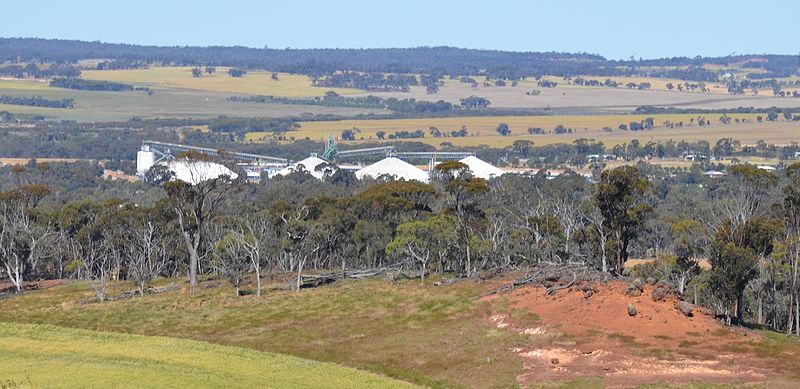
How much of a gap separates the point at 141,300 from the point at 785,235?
135 feet

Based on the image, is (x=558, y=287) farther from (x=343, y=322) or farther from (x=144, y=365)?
(x=144, y=365)

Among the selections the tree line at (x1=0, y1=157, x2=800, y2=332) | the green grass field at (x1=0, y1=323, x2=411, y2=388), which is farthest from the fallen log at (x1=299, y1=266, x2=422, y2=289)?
the green grass field at (x1=0, y1=323, x2=411, y2=388)

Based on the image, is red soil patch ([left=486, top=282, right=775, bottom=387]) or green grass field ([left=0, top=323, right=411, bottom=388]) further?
red soil patch ([left=486, top=282, right=775, bottom=387])

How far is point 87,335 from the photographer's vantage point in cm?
5909

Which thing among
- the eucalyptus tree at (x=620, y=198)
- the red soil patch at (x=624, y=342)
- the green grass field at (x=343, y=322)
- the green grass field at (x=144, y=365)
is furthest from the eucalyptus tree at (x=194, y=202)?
the red soil patch at (x=624, y=342)

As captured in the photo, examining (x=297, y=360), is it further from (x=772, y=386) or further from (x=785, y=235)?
(x=785, y=235)

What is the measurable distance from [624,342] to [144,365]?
20.3 meters

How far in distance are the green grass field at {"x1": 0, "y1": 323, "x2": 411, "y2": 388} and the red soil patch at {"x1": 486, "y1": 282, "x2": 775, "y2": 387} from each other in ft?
24.8

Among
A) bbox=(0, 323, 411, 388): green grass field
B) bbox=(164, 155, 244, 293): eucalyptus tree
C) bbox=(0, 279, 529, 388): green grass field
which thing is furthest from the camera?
bbox=(164, 155, 244, 293): eucalyptus tree

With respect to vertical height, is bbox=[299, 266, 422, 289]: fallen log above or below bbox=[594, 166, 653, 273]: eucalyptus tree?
below

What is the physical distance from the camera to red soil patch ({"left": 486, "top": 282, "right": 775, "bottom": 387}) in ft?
167

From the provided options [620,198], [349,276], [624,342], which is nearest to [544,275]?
[624,342]

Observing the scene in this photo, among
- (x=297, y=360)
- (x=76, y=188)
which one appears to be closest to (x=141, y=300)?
(x=297, y=360)

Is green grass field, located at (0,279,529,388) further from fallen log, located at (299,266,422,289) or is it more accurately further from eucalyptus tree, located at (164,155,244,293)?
eucalyptus tree, located at (164,155,244,293)
